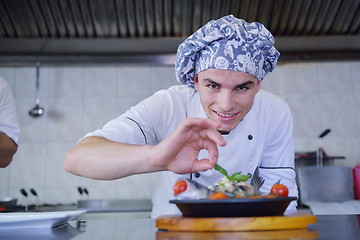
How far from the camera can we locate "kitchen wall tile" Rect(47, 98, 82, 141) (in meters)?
3.45

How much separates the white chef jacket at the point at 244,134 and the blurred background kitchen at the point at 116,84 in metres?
1.35

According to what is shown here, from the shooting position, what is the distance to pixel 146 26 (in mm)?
2832

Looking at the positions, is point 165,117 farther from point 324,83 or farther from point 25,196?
point 324,83

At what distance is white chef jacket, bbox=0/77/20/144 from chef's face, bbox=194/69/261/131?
3.59ft

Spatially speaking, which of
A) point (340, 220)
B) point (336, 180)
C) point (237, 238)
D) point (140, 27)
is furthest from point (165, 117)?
point (336, 180)

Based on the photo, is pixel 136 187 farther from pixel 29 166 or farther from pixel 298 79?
pixel 298 79

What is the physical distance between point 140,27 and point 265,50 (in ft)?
5.19

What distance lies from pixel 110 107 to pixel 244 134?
210 centimetres

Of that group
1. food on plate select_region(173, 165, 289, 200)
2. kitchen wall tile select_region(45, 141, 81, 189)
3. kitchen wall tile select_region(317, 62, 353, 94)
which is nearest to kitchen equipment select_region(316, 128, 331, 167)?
kitchen wall tile select_region(317, 62, 353, 94)

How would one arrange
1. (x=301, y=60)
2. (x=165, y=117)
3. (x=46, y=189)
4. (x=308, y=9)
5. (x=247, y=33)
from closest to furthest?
1. (x=247, y=33)
2. (x=165, y=117)
3. (x=308, y=9)
4. (x=301, y=60)
5. (x=46, y=189)

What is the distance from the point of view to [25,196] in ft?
10.3

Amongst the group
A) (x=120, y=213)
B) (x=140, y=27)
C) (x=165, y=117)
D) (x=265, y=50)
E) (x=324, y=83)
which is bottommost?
(x=120, y=213)

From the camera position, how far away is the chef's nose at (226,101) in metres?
1.23

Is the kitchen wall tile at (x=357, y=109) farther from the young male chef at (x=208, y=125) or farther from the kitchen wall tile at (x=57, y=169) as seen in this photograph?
the kitchen wall tile at (x=57, y=169)
